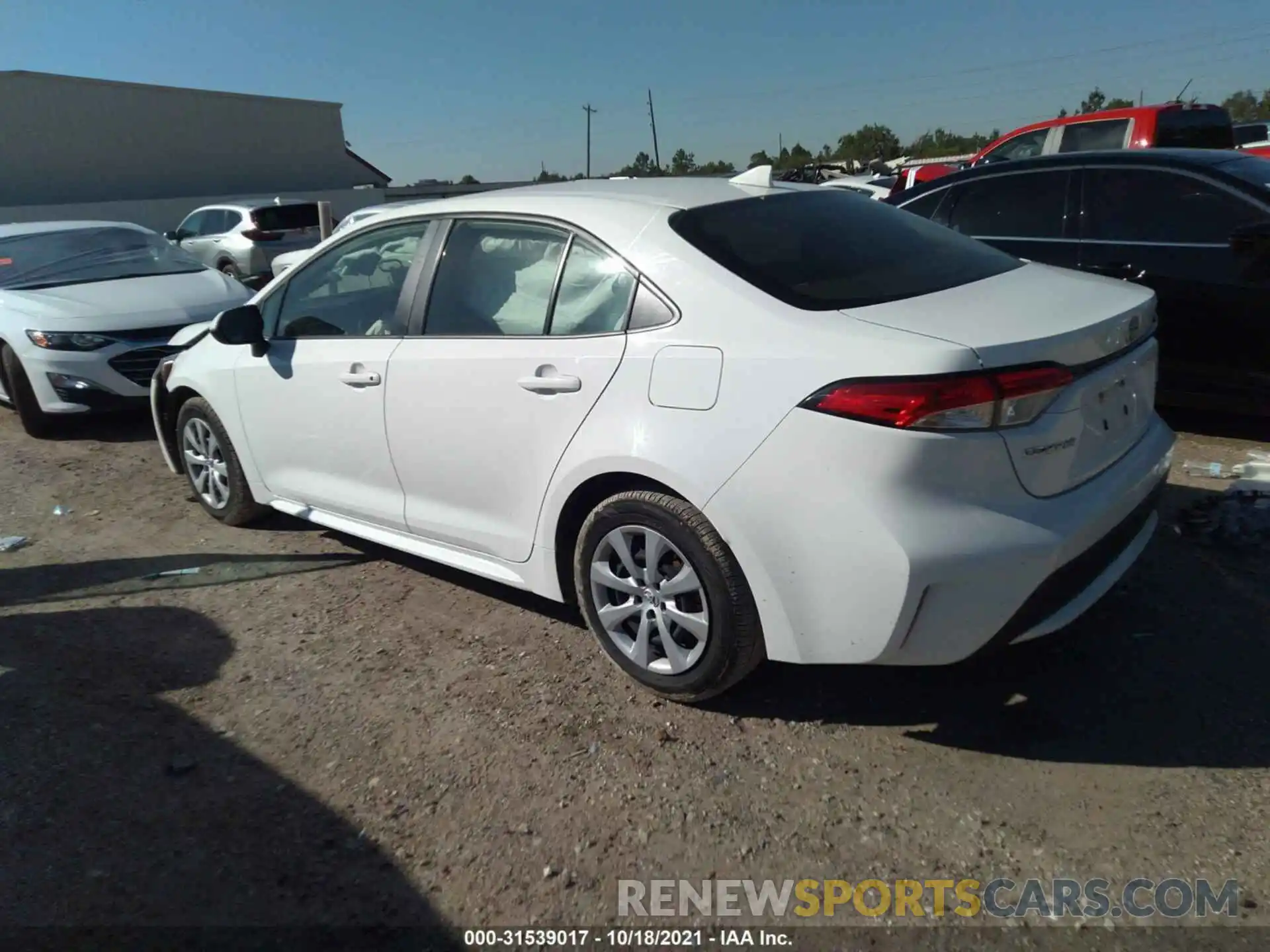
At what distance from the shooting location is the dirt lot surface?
242 cm

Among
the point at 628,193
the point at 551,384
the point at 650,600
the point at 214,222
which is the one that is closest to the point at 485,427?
the point at 551,384

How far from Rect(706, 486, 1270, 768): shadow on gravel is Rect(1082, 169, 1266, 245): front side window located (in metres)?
2.35

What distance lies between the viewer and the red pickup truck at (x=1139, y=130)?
9.51 m

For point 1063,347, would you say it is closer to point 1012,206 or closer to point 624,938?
point 624,938

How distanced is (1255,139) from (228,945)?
18305mm

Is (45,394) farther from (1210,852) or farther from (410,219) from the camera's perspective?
(1210,852)

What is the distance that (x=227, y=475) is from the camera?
4852 millimetres

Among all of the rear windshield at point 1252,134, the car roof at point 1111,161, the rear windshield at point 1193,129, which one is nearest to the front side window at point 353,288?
the car roof at point 1111,161

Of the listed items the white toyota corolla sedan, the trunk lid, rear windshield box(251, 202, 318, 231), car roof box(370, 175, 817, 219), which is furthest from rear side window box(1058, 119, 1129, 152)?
rear windshield box(251, 202, 318, 231)

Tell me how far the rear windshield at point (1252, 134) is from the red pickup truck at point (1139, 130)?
6138 millimetres

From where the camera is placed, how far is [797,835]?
8.27 feet

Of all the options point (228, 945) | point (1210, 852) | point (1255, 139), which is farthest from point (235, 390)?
point (1255, 139)

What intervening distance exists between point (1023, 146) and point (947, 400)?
1006 cm

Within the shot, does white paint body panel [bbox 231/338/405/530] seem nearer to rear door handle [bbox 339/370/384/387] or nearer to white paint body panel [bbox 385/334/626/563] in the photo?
rear door handle [bbox 339/370/384/387]
